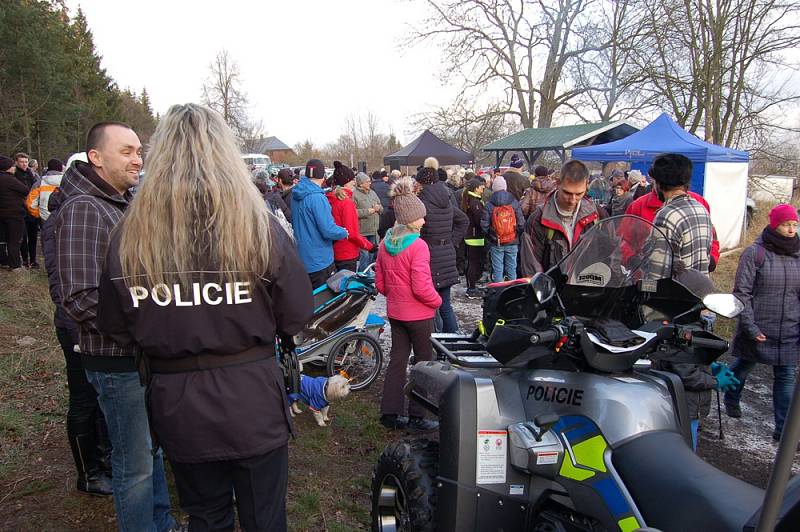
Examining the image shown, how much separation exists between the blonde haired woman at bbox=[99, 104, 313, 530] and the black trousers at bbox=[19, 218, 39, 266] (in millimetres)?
10371

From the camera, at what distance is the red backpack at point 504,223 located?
8.56 metres

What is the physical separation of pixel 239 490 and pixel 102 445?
178cm

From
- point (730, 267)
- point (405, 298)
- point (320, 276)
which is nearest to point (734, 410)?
point (405, 298)

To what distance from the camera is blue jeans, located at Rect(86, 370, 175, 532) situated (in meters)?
2.64

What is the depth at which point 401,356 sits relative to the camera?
15.2 feet

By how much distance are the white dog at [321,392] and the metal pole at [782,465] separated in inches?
128

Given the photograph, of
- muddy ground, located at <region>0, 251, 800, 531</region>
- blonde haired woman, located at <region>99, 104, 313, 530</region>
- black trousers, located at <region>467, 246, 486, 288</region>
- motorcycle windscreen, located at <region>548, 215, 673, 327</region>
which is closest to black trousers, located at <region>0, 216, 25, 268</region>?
muddy ground, located at <region>0, 251, 800, 531</region>

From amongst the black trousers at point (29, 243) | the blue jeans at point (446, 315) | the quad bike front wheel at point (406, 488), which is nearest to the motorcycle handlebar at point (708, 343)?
the quad bike front wheel at point (406, 488)

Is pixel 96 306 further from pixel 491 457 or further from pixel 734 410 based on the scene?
pixel 734 410

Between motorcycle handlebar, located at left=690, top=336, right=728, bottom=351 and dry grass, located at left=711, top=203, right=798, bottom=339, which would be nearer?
motorcycle handlebar, located at left=690, top=336, right=728, bottom=351

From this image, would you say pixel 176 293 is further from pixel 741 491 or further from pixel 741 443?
pixel 741 443

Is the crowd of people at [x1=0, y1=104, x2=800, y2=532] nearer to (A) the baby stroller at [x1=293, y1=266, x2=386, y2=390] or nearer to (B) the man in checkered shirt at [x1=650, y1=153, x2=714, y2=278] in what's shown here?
(B) the man in checkered shirt at [x1=650, y1=153, x2=714, y2=278]

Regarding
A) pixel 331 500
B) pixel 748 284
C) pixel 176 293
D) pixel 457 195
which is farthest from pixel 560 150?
pixel 176 293

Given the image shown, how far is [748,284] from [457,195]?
6732mm
